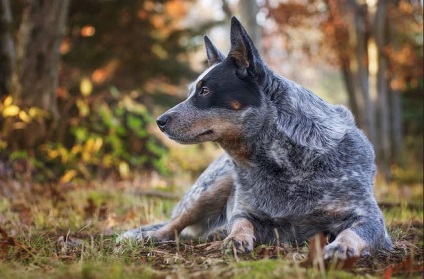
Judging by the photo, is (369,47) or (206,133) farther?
(369,47)

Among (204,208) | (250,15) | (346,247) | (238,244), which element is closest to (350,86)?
(250,15)

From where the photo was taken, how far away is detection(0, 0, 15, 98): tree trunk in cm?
826

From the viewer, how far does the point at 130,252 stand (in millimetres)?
3355

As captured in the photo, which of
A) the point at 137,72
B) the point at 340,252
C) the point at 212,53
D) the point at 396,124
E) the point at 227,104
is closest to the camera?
the point at 340,252

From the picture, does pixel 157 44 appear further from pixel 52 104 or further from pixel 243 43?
pixel 243 43

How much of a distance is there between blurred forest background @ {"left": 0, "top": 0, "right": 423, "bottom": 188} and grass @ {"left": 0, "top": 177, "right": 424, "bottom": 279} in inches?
71.2

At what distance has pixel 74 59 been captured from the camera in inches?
428

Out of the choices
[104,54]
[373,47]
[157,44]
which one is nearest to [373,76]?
[373,47]

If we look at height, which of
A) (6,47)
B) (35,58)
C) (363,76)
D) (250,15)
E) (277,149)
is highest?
(250,15)

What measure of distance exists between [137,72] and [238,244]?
9268 mm

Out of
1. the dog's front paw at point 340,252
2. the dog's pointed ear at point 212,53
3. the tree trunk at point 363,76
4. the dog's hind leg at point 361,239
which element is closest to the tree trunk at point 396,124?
the tree trunk at point 363,76

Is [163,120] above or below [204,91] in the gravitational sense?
below

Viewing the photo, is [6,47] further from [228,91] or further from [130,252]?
[130,252]

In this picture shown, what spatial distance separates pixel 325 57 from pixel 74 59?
6.47 metres
